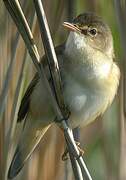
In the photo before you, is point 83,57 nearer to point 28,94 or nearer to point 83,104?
point 83,104

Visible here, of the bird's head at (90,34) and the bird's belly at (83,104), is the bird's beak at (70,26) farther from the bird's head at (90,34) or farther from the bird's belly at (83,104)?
the bird's belly at (83,104)

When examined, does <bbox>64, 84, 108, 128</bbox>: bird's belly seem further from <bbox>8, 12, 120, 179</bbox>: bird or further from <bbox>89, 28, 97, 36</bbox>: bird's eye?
<bbox>89, 28, 97, 36</bbox>: bird's eye

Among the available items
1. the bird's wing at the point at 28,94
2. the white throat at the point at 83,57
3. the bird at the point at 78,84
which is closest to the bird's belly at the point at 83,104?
the bird at the point at 78,84

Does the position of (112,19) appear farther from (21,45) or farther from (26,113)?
(26,113)

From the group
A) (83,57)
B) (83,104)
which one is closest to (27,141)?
(83,104)

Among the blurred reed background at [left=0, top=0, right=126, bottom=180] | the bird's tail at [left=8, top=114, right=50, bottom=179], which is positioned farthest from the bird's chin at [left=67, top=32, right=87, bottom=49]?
the bird's tail at [left=8, top=114, right=50, bottom=179]

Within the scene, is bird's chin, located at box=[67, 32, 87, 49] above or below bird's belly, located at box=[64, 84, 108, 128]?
above

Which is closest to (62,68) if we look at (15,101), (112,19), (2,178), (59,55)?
(59,55)
